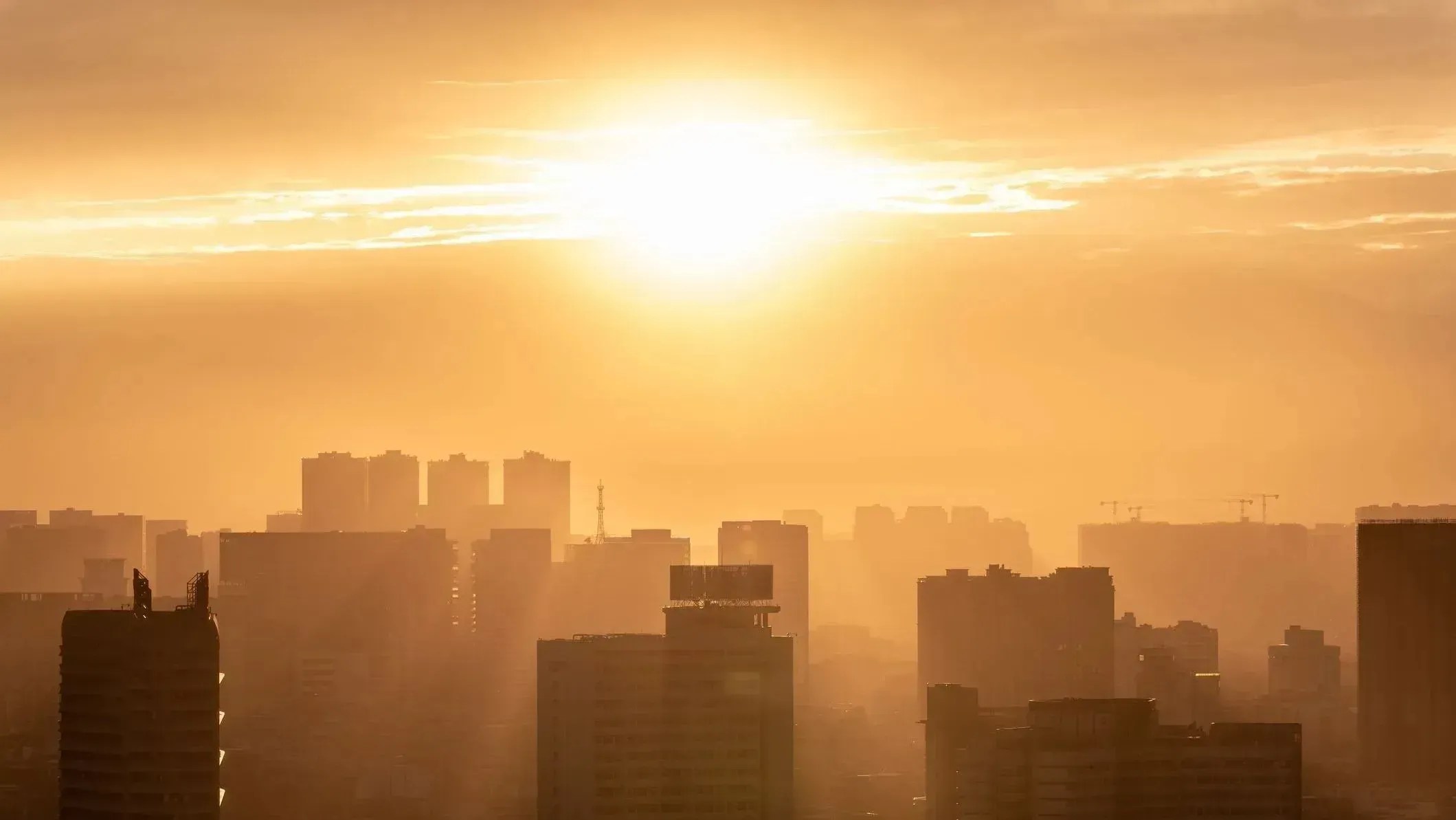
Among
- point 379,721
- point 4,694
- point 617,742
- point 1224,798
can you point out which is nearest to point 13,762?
point 4,694

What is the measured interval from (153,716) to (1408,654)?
316 ft

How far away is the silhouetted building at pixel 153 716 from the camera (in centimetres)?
10506

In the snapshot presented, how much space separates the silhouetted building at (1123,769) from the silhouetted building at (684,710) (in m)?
10.7

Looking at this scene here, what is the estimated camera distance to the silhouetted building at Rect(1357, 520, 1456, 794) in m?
169

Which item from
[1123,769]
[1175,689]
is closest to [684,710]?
[1123,769]

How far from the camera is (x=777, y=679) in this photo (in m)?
126

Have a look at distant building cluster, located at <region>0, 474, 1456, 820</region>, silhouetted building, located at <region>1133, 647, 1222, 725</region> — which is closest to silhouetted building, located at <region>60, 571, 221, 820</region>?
distant building cluster, located at <region>0, 474, 1456, 820</region>

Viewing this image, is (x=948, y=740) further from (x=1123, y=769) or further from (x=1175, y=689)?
(x=1175, y=689)

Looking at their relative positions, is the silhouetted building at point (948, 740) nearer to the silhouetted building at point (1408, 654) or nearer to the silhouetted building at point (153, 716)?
the silhouetted building at point (1408, 654)

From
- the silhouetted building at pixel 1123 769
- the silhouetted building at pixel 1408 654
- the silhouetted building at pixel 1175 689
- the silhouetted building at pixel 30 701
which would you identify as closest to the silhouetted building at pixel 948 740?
the silhouetted building at pixel 1123 769

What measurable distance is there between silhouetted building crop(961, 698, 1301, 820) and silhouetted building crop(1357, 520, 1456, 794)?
3853 cm

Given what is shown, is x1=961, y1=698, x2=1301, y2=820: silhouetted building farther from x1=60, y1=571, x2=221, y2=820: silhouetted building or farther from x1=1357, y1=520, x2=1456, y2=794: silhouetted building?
x1=1357, y1=520, x2=1456, y2=794: silhouetted building

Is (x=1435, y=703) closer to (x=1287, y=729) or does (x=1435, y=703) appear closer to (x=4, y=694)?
(x=1287, y=729)

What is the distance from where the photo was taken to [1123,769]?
396 feet
